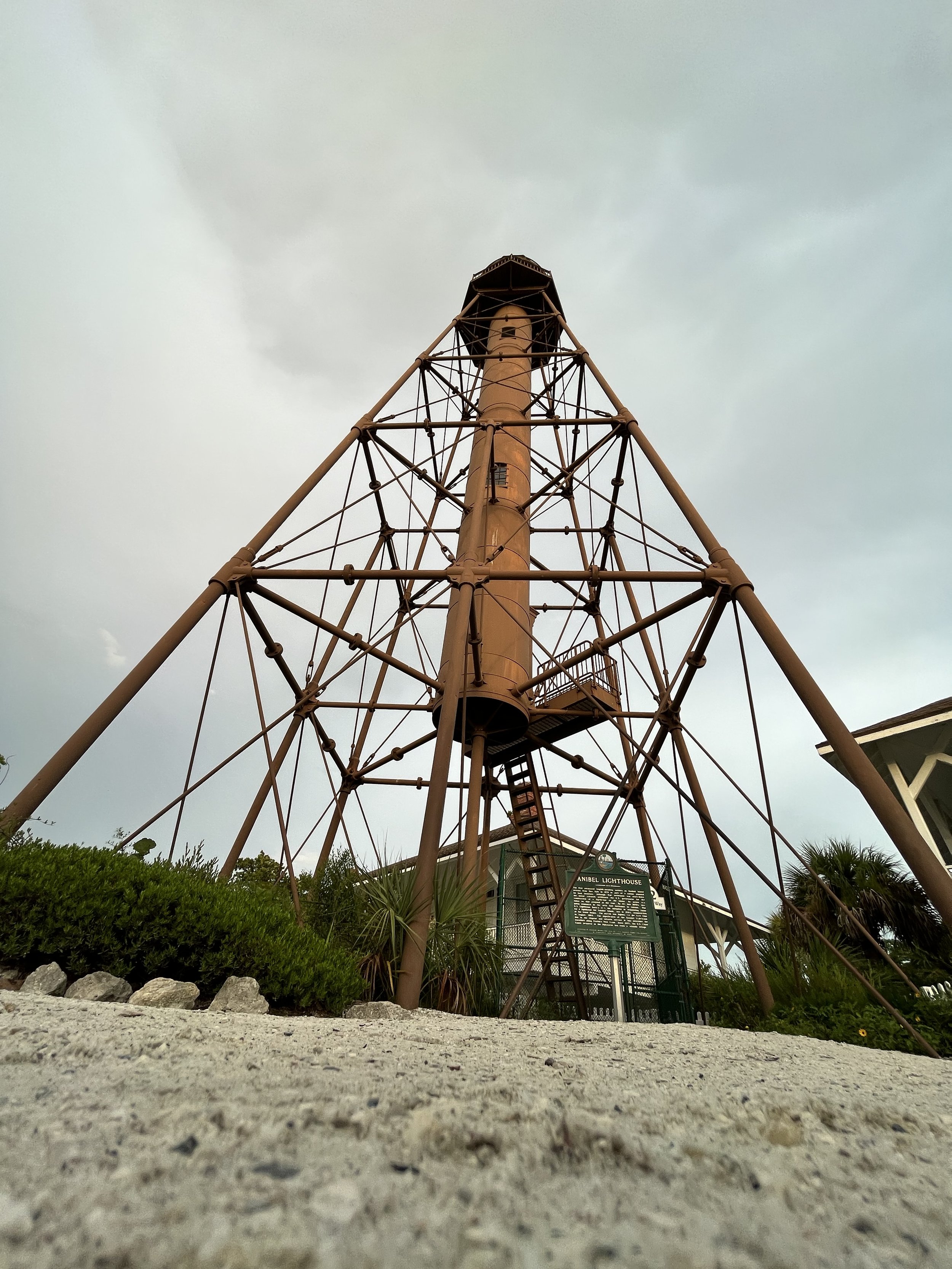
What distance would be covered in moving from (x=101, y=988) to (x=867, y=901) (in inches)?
517

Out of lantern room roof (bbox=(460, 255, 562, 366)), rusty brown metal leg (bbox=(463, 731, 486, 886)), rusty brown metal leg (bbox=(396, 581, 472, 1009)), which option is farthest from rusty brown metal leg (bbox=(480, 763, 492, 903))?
lantern room roof (bbox=(460, 255, 562, 366))

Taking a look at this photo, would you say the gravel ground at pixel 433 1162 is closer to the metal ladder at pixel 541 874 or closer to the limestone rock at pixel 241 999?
the limestone rock at pixel 241 999

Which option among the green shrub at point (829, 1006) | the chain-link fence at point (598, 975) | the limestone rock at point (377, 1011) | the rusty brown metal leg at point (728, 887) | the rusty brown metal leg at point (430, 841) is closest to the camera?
the limestone rock at point (377, 1011)

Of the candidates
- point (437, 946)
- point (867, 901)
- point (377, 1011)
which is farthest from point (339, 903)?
point (867, 901)

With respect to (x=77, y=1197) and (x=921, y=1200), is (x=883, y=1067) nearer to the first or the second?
(x=921, y=1200)

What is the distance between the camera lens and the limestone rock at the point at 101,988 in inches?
146

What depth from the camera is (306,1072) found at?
2.17 metres

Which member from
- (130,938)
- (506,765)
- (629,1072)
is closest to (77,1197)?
(629,1072)

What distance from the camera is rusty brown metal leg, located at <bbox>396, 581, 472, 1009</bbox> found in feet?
16.0

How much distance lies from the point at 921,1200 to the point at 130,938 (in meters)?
4.18

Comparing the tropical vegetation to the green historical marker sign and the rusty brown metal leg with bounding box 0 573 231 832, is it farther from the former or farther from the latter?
the rusty brown metal leg with bounding box 0 573 231 832

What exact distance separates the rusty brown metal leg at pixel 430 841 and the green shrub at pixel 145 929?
0.41 meters

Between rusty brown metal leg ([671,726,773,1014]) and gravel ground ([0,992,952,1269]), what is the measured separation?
4644 mm

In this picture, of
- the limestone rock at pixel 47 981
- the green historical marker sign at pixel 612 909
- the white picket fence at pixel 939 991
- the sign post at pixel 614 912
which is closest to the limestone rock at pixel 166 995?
the limestone rock at pixel 47 981
